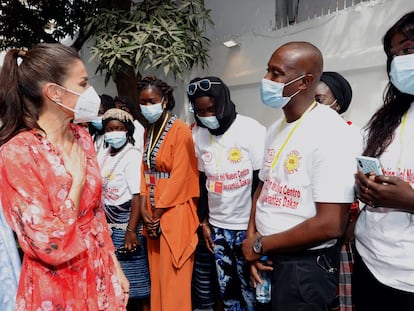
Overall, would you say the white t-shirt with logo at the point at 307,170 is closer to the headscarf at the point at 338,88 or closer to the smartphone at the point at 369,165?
the smartphone at the point at 369,165

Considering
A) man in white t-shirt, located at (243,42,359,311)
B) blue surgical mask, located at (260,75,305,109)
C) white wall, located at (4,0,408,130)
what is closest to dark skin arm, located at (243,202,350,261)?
man in white t-shirt, located at (243,42,359,311)

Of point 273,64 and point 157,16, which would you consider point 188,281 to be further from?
point 157,16

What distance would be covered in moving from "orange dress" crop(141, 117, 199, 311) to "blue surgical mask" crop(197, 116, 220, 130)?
0.98ft

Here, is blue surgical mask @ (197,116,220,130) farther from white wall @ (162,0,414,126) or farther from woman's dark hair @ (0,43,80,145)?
white wall @ (162,0,414,126)

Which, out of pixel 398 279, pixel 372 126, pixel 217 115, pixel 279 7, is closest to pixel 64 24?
pixel 279 7

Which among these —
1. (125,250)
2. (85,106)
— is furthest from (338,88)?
(125,250)

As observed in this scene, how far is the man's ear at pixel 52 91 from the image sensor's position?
129 centimetres

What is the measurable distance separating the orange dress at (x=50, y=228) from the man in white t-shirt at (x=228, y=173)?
2.95 feet

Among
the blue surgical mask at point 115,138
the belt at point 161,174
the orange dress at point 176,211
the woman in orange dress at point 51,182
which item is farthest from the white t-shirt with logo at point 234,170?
the woman in orange dress at point 51,182

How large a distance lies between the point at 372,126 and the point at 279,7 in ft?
9.09

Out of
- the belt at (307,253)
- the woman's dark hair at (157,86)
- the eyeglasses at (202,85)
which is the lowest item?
the belt at (307,253)

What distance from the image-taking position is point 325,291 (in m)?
1.45

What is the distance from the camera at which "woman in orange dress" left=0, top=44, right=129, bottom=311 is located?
1174 mm

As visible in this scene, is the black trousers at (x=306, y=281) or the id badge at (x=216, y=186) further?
the id badge at (x=216, y=186)
